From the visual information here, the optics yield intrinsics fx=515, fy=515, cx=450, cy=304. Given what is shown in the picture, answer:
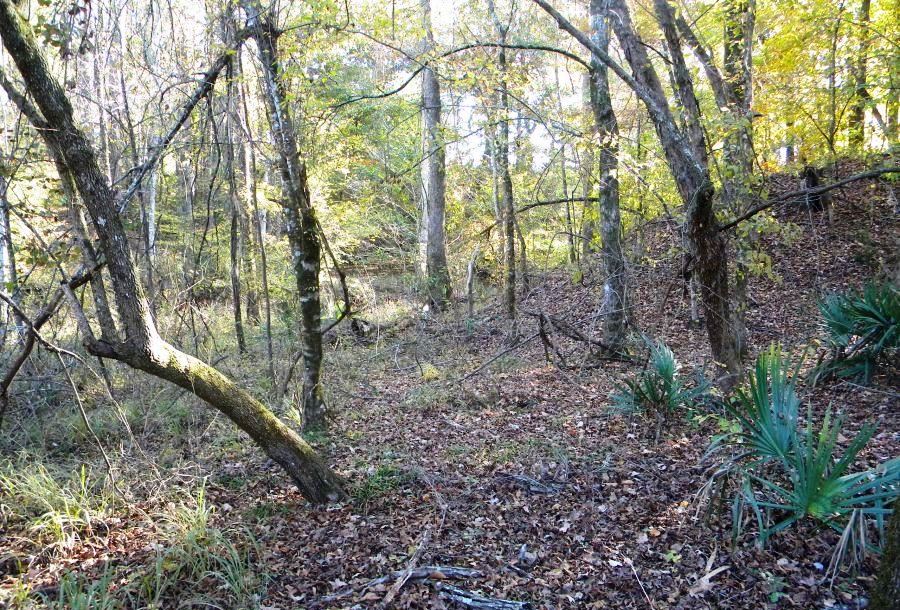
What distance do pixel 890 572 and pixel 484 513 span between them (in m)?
2.88

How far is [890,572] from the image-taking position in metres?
2.15

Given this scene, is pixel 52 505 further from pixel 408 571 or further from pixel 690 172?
pixel 690 172

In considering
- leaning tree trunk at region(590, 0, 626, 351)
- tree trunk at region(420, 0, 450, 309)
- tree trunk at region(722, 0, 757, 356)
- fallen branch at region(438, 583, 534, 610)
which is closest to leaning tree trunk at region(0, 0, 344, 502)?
fallen branch at region(438, 583, 534, 610)

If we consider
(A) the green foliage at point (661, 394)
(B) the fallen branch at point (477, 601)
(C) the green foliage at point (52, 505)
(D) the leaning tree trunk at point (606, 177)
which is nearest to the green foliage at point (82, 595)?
(C) the green foliage at point (52, 505)

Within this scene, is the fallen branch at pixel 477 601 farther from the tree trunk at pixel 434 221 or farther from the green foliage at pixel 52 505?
the tree trunk at pixel 434 221

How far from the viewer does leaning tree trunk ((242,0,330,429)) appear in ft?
17.1

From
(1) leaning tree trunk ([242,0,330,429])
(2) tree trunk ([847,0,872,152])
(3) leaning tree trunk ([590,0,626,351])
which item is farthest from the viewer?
(2) tree trunk ([847,0,872,152])

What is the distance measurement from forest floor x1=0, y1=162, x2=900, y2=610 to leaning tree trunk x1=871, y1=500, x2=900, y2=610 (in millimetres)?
1085

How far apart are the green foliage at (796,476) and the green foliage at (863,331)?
2.19 meters

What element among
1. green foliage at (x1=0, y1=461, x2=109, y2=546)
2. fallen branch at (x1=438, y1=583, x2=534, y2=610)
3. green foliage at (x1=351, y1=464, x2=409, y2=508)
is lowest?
fallen branch at (x1=438, y1=583, x2=534, y2=610)

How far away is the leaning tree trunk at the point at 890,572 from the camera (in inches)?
83.4

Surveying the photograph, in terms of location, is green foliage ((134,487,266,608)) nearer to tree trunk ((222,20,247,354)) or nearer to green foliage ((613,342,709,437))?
tree trunk ((222,20,247,354))

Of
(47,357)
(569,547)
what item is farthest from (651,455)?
(47,357)

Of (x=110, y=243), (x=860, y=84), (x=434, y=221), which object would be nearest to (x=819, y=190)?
(x=110, y=243)
